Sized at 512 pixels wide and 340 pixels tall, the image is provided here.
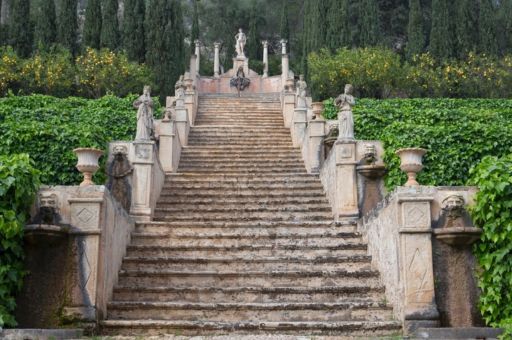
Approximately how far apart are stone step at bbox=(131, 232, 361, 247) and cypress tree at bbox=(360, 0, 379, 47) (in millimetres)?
25746

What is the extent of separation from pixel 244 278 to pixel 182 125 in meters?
9.13

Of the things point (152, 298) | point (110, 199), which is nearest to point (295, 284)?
point (152, 298)

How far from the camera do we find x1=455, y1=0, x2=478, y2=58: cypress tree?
31.7m

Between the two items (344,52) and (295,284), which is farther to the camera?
(344,52)

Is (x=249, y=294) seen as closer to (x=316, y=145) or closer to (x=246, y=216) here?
(x=246, y=216)

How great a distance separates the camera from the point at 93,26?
113 ft

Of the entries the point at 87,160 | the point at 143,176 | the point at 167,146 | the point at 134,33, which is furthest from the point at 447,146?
the point at 134,33

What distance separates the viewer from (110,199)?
8.65m

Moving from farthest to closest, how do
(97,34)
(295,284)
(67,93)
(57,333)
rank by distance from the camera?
1. (97,34)
2. (67,93)
3. (295,284)
4. (57,333)

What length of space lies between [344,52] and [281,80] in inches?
208

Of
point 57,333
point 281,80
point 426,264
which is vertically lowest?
point 57,333

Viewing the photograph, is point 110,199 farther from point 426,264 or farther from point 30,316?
point 426,264

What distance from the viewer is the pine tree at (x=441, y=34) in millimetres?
31688

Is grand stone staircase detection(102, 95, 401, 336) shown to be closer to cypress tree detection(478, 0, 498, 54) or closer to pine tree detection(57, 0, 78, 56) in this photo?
cypress tree detection(478, 0, 498, 54)
